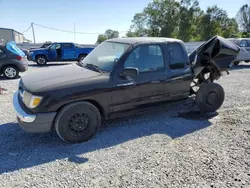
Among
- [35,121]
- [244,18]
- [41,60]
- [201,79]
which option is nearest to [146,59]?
[201,79]

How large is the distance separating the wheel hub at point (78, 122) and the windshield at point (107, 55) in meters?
0.98

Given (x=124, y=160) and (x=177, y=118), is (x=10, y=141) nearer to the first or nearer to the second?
(x=124, y=160)

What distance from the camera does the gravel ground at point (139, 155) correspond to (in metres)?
Result: 2.95

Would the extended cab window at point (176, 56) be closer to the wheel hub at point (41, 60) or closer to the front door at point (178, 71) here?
the front door at point (178, 71)

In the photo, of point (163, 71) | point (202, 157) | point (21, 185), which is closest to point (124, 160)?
point (202, 157)

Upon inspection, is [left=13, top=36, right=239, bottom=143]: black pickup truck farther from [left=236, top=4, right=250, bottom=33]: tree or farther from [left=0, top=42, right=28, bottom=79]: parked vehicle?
[left=236, top=4, right=250, bottom=33]: tree

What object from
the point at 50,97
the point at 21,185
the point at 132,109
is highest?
the point at 50,97

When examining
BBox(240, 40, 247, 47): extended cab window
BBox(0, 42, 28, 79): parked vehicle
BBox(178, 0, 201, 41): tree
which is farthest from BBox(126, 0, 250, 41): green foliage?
BBox(0, 42, 28, 79): parked vehicle

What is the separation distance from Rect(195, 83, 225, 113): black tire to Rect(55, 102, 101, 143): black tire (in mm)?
2578

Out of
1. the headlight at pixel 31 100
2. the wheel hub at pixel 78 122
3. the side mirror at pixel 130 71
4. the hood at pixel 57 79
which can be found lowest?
the wheel hub at pixel 78 122

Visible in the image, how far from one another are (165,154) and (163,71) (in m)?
1.77

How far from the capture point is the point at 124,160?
340 cm

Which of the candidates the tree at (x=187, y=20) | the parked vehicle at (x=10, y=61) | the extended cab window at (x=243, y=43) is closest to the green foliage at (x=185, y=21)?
the tree at (x=187, y=20)

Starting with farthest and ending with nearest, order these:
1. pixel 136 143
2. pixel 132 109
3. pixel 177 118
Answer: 1. pixel 177 118
2. pixel 132 109
3. pixel 136 143
